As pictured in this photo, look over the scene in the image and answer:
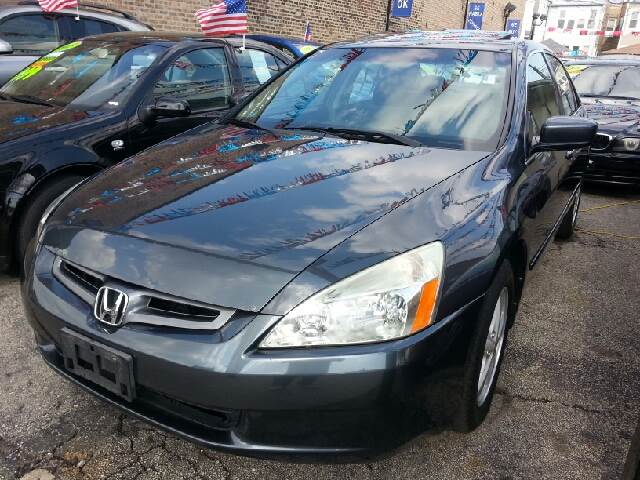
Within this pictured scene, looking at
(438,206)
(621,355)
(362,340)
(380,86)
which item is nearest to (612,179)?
(621,355)

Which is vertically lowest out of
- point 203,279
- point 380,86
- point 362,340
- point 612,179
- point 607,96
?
point 612,179

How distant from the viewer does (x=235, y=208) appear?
192cm

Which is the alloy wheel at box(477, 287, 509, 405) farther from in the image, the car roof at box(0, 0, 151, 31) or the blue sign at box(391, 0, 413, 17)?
the blue sign at box(391, 0, 413, 17)

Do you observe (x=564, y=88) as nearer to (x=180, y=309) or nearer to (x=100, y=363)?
(x=180, y=309)

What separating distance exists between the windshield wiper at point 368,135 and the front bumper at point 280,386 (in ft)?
3.49

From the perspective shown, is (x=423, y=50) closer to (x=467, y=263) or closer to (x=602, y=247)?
(x=467, y=263)

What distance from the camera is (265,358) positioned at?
152cm

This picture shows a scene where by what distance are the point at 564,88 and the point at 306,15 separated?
1033 cm

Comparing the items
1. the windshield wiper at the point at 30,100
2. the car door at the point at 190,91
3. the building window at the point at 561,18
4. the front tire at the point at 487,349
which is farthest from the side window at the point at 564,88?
the building window at the point at 561,18

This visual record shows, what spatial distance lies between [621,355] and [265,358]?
2193mm

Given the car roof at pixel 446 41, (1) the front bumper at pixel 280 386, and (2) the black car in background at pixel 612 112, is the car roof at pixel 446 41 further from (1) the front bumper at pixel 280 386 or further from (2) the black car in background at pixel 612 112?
(2) the black car in background at pixel 612 112

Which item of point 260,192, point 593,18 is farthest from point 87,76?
point 593,18

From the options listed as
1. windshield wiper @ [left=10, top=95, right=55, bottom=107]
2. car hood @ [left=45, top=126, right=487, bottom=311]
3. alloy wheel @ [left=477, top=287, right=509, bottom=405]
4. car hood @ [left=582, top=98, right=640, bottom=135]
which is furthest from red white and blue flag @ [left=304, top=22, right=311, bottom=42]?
alloy wheel @ [left=477, top=287, right=509, bottom=405]

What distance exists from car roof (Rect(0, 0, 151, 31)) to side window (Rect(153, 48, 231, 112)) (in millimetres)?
2671
